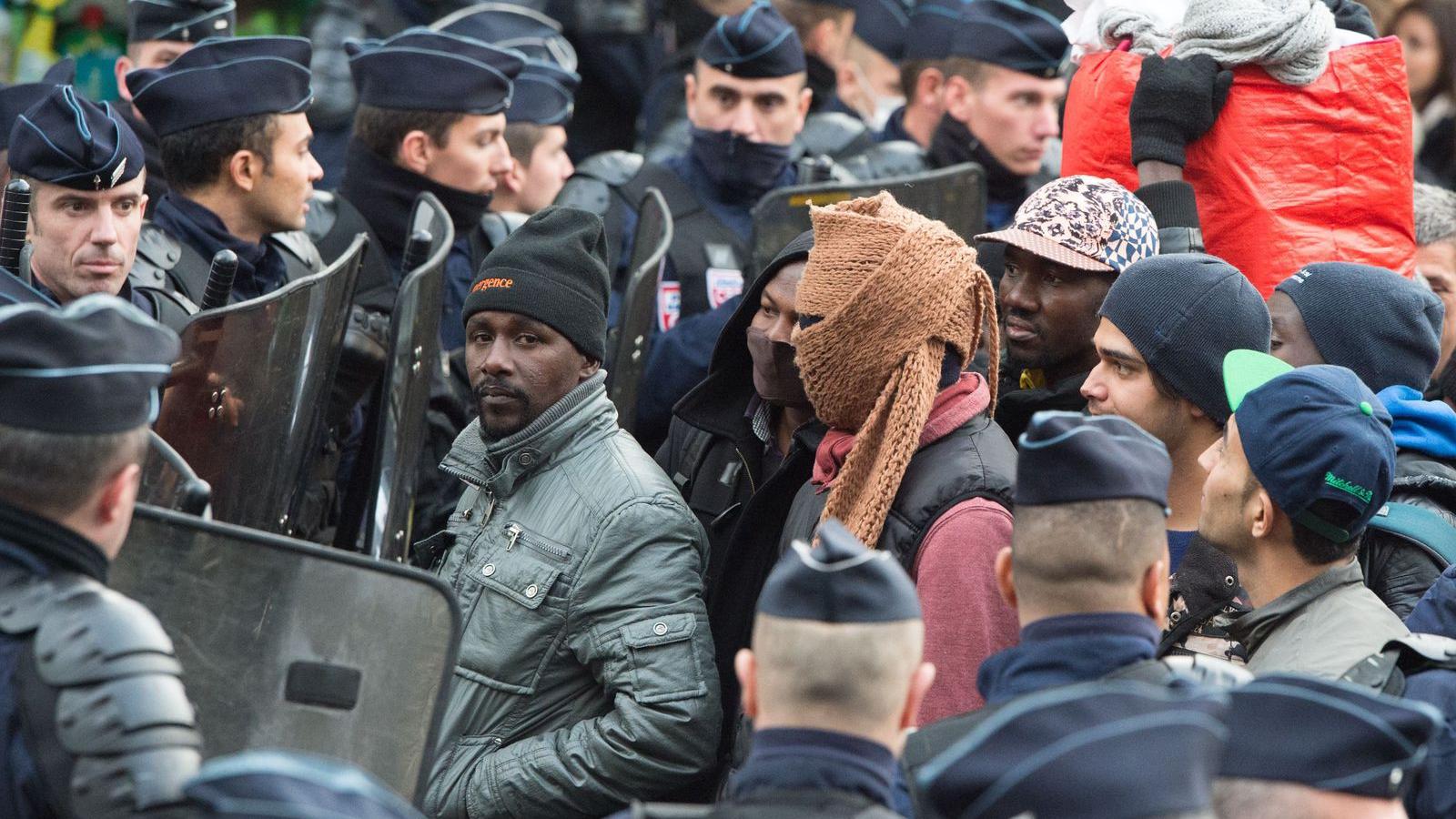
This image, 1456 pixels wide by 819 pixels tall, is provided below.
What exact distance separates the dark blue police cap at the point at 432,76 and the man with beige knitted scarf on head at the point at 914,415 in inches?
96.3

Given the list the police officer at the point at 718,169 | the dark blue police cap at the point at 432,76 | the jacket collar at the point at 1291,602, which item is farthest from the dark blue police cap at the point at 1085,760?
the dark blue police cap at the point at 432,76

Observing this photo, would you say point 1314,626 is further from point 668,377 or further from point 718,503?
point 668,377

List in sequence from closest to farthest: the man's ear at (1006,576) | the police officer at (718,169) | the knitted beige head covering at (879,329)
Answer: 1. the man's ear at (1006,576)
2. the knitted beige head covering at (879,329)
3. the police officer at (718,169)

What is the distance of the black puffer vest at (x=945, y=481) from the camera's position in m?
3.41

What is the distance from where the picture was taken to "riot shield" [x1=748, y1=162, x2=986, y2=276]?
5.54 meters

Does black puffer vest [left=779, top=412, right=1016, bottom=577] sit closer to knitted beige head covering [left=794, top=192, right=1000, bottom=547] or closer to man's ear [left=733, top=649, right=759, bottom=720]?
knitted beige head covering [left=794, top=192, right=1000, bottom=547]

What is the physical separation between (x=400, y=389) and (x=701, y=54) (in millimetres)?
3082

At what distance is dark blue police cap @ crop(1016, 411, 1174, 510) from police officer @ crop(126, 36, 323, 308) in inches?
114

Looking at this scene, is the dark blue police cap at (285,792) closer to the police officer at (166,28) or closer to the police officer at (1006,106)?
the police officer at (166,28)

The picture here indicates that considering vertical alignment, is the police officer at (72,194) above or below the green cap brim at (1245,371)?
below

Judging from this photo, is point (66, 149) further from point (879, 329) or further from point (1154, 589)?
point (1154, 589)

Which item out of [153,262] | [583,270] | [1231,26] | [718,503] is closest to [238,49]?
[153,262]

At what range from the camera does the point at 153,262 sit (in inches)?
191

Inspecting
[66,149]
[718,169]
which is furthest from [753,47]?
[66,149]
